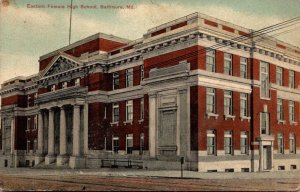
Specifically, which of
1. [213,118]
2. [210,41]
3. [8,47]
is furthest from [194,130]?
[8,47]

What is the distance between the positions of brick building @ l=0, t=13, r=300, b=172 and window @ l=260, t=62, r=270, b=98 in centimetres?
8

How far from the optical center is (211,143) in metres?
30.4

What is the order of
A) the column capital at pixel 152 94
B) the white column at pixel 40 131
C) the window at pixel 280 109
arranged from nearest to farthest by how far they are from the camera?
the column capital at pixel 152 94 → the window at pixel 280 109 → the white column at pixel 40 131

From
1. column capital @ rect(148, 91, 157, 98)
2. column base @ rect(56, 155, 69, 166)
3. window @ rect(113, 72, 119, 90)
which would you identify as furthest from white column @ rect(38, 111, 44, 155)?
column capital @ rect(148, 91, 157, 98)

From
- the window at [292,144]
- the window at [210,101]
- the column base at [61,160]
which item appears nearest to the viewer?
the window at [210,101]

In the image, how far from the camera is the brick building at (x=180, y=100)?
3022 cm

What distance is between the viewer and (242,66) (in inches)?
1288

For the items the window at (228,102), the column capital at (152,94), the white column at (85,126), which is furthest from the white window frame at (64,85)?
the window at (228,102)

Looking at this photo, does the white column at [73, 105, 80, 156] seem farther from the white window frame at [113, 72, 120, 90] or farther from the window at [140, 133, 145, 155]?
the window at [140, 133, 145, 155]

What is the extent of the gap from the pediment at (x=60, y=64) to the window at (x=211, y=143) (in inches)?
644

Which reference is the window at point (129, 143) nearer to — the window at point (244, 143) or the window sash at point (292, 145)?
the window at point (244, 143)

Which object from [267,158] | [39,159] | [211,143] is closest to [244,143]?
[267,158]

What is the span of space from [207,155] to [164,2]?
12.1 m

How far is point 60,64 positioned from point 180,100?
18.0m
